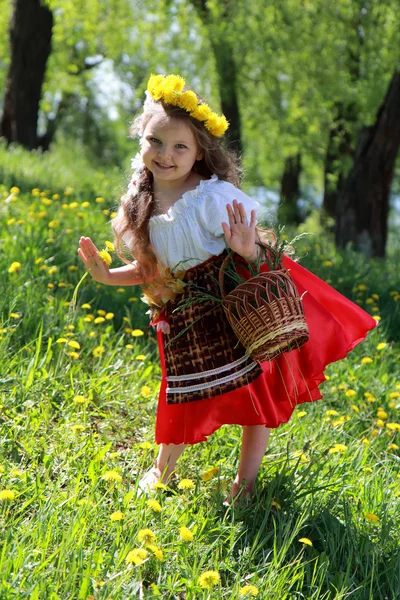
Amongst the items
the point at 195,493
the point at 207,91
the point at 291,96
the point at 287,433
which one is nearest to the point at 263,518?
the point at 195,493

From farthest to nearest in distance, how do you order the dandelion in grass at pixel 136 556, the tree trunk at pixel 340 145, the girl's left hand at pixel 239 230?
the tree trunk at pixel 340 145, the girl's left hand at pixel 239 230, the dandelion in grass at pixel 136 556

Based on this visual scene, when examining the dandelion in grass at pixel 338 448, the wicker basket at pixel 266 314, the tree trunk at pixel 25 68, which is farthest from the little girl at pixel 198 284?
the tree trunk at pixel 25 68

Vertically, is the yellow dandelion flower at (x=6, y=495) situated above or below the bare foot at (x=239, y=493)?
above

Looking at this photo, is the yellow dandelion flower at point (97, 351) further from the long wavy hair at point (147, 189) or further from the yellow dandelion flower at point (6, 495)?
the yellow dandelion flower at point (6, 495)

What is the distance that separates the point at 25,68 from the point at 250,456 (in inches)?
312

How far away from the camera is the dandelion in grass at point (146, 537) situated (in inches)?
78.7

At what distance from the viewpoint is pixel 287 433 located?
3.21 m

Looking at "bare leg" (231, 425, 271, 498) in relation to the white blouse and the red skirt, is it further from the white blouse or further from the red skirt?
the white blouse

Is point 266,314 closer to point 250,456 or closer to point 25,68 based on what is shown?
point 250,456

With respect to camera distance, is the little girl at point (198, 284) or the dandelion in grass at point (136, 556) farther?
the little girl at point (198, 284)

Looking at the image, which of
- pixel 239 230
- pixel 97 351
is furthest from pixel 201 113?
pixel 97 351

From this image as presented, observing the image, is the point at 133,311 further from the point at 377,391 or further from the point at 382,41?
the point at 382,41

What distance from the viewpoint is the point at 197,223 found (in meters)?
2.54

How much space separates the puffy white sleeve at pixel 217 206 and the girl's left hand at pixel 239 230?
0.06 meters
